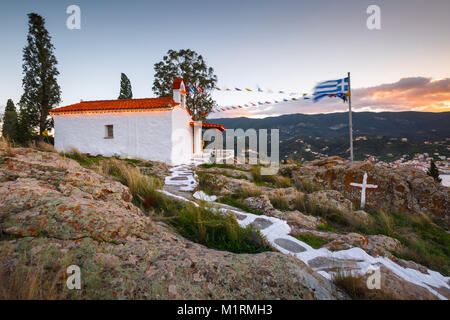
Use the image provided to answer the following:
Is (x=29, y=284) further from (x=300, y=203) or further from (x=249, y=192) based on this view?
(x=300, y=203)

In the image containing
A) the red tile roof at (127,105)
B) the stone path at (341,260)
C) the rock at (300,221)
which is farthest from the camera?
the red tile roof at (127,105)

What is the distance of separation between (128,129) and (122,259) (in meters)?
12.7

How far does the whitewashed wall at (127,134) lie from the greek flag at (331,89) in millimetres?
8307

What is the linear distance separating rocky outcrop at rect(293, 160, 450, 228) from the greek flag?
14.6 feet

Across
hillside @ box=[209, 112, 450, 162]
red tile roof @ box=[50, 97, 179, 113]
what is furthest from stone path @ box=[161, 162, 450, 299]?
hillside @ box=[209, 112, 450, 162]

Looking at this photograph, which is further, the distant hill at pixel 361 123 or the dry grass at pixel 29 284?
the distant hill at pixel 361 123

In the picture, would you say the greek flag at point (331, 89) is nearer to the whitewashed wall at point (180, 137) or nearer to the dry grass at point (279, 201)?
the dry grass at point (279, 201)

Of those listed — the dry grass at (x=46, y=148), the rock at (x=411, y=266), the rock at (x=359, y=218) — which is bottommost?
the rock at (x=411, y=266)

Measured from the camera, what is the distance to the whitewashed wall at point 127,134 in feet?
41.0

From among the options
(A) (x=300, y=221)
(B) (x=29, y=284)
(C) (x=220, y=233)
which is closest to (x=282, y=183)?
(A) (x=300, y=221)

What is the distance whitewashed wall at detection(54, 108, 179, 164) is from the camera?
12484 millimetres

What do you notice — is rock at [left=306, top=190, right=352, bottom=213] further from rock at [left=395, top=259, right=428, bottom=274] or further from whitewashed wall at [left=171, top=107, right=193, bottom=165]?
whitewashed wall at [left=171, top=107, right=193, bottom=165]

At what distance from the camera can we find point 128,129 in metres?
12.9

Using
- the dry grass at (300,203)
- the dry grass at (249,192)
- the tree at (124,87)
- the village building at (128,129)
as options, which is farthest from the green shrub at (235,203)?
the tree at (124,87)
